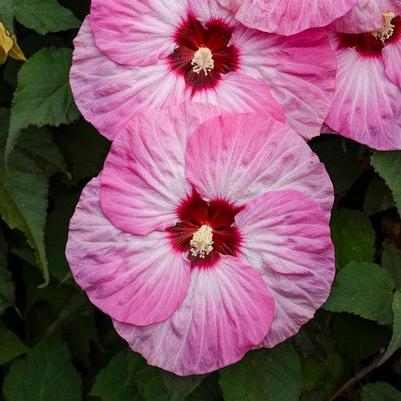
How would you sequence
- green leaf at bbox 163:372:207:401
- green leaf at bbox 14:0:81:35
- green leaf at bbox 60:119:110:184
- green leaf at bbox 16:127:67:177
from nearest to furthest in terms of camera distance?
green leaf at bbox 163:372:207:401
green leaf at bbox 14:0:81:35
green leaf at bbox 16:127:67:177
green leaf at bbox 60:119:110:184

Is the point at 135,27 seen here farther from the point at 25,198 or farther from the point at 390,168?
the point at 390,168

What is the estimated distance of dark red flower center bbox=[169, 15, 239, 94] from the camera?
58.4 inches

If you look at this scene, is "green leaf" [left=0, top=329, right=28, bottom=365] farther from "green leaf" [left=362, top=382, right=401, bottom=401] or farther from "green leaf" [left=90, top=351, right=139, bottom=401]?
"green leaf" [left=362, top=382, right=401, bottom=401]

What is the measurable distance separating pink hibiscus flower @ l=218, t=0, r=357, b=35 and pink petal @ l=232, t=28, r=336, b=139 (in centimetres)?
5

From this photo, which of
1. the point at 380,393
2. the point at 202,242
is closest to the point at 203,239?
the point at 202,242

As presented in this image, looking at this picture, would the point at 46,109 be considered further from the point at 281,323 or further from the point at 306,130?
the point at 281,323

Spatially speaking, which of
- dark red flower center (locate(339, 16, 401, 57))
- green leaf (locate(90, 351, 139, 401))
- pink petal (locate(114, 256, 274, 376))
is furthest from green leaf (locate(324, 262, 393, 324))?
green leaf (locate(90, 351, 139, 401))

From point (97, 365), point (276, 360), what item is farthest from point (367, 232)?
point (97, 365)

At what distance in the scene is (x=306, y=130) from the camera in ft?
4.79

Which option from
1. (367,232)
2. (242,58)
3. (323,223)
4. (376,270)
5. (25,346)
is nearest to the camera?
(323,223)

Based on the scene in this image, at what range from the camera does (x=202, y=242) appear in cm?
143

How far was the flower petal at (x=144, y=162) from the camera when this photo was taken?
1.38 m

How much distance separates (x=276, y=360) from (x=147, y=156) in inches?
20.1

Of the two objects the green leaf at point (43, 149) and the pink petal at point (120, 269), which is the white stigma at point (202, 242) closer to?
the pink petal at point (120, 269)
